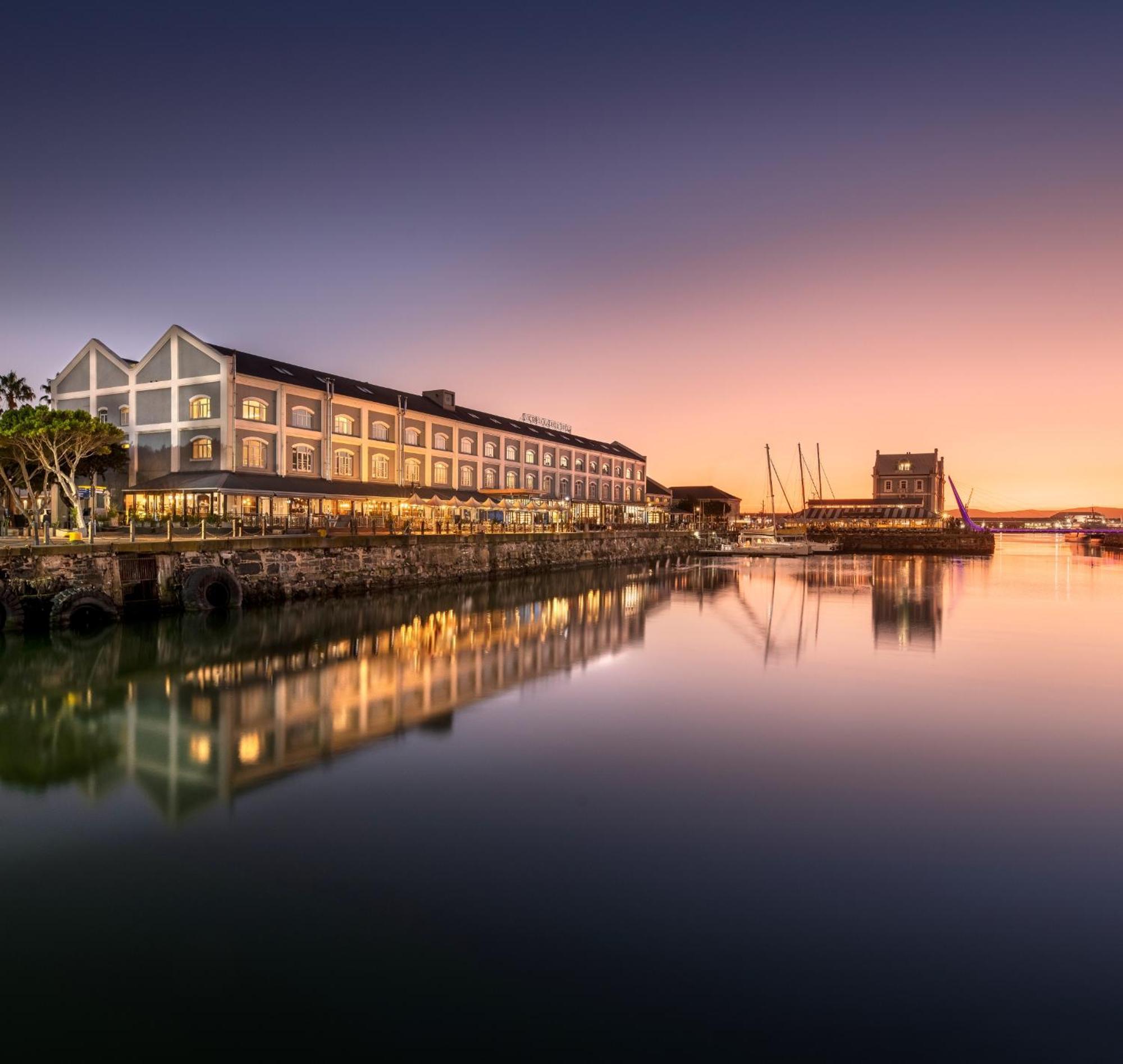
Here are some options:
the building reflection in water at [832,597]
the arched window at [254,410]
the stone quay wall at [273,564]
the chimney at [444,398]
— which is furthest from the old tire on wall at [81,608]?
the chimney at [444,398]

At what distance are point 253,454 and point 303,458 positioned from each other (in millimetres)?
3156

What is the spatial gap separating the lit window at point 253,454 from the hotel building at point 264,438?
0.06 meters

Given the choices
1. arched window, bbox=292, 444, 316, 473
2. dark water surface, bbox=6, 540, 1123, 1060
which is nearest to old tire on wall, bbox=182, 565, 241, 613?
dark water surface, bbox=6, 540, 1123, 1060

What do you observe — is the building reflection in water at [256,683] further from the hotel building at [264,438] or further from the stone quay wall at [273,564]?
the hotel building at [264,438]

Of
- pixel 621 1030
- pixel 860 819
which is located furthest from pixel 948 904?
pixel 621 1030

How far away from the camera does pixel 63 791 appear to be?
27.3 feet

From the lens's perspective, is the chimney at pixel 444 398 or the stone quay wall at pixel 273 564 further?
the chimney at pixel 444 398

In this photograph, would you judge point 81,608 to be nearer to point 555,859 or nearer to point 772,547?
point 555,859

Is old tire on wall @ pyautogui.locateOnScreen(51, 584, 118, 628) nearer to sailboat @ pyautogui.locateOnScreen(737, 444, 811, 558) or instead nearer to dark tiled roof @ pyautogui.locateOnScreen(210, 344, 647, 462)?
dark tiled roof @ pyautogui.locateOnScreen(210, 344, 647, 462)

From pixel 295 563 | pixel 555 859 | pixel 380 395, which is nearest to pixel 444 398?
pixel 380 395

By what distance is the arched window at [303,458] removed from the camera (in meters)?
38.8

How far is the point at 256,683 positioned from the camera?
14.1 m

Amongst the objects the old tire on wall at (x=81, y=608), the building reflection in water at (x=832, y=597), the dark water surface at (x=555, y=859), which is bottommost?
the building reflection in water at (x=832, y=597)

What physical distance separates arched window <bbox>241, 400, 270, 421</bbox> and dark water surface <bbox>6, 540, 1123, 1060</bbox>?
22407 mm
